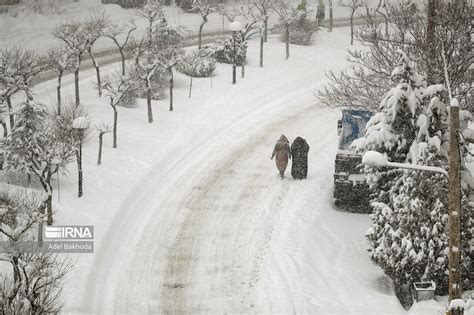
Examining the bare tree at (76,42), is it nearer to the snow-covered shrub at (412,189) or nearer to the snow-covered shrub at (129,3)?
the snow-covered shrub at (412,189)

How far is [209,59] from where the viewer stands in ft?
104

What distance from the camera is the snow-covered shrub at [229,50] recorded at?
32.6 metres

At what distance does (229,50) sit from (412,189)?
1851 cm

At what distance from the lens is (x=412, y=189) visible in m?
16.1

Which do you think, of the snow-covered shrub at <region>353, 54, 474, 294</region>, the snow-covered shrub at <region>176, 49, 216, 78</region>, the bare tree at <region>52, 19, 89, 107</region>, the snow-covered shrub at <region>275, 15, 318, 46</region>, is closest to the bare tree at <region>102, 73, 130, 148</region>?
the bare tree at <region>52, 19, 89, 107</region>

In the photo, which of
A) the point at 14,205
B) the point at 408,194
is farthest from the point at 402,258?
the point at 14,205

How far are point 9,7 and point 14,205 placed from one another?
2481 cm

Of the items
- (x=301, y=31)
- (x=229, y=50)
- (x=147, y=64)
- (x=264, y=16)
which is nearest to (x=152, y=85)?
(x=147, y=64)

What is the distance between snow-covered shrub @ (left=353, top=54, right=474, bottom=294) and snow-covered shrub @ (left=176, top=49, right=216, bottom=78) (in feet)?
48.8

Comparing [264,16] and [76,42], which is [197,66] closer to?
[76,42]

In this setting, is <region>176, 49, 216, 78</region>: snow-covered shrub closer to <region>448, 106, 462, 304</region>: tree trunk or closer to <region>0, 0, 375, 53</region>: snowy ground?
<region>0, 0, 375, 53</region>: snowy ground

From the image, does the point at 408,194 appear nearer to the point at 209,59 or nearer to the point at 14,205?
the point at 14,205

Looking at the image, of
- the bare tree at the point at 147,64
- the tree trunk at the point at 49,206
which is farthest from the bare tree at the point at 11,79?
the tree trunk at the point at 49,206

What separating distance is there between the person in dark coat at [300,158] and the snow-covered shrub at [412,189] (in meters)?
4.88
